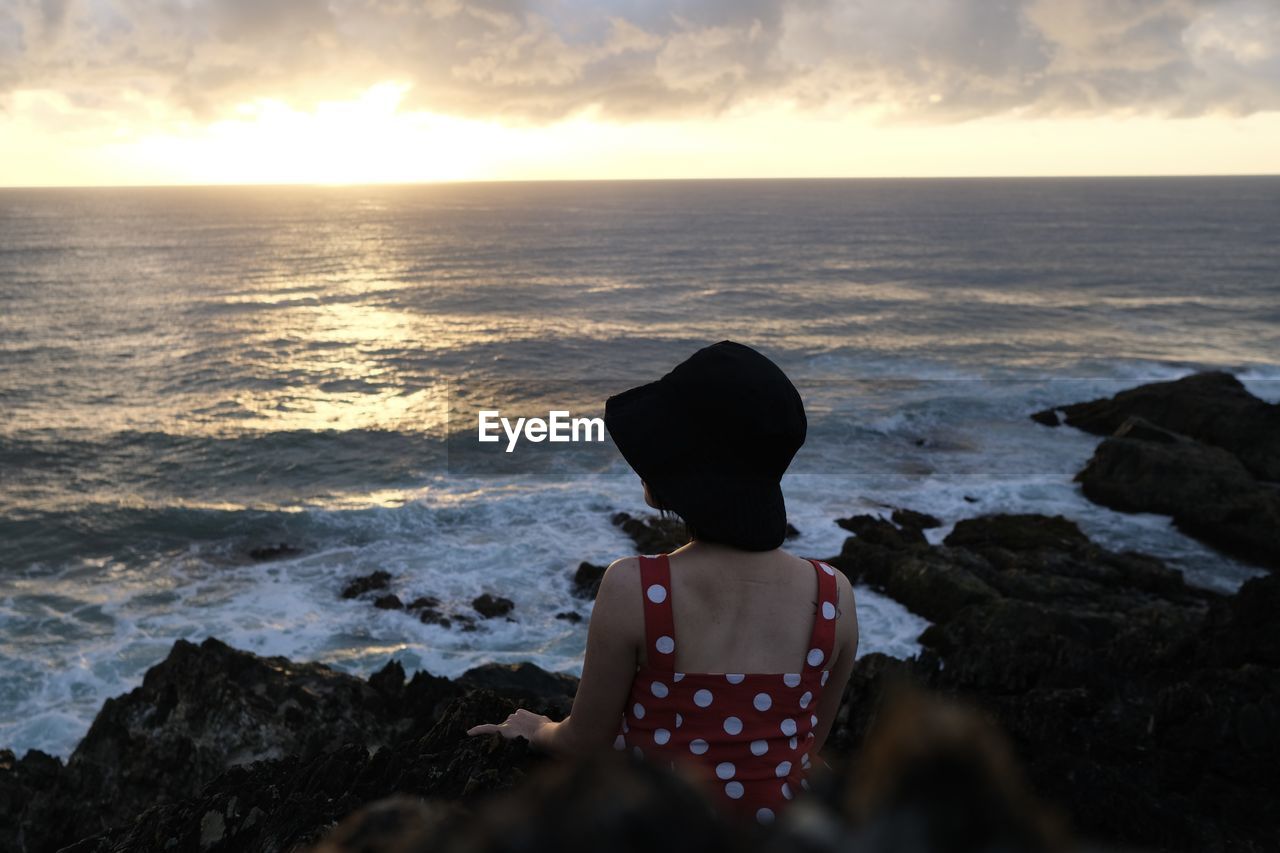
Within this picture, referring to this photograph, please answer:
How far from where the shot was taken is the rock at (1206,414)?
2528 centimetres

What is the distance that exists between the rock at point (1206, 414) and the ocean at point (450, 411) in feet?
5.49

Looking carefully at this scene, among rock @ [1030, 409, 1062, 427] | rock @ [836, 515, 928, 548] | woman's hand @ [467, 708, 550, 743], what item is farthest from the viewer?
rock @ [1030, 409, 1062, 427]

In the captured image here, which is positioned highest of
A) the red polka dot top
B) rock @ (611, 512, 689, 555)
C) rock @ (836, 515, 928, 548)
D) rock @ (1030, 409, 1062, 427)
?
the red polka dot top

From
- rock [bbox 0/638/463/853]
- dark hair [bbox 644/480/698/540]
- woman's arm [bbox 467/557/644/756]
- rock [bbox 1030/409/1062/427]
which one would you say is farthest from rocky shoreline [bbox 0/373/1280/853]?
rock [bbox 1030/409/1062/427]

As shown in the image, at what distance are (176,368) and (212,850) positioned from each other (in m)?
40.8

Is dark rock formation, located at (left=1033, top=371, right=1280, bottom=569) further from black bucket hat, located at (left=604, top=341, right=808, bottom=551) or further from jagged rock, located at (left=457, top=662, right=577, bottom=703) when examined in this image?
black bucket hat, located at (left=604, top=341, right=808, bottom=551)

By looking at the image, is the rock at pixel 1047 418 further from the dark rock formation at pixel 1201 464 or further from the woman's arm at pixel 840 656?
the woman's arm at pixel 840 656

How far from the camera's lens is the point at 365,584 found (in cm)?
1861

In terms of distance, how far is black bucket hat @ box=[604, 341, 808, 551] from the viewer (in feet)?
7.11

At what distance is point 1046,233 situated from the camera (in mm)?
107688

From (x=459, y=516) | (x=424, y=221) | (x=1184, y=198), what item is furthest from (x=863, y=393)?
(x=1184, y=198)

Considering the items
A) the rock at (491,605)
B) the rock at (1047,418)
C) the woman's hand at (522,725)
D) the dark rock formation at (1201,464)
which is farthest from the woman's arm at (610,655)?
the rock at (1047,418)

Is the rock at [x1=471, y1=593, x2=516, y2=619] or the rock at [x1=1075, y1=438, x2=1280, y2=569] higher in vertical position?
the rock at [x1=1075, y1=438, x2=1280, y2=569]

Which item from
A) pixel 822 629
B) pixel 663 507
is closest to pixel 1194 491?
pixel 822 629
